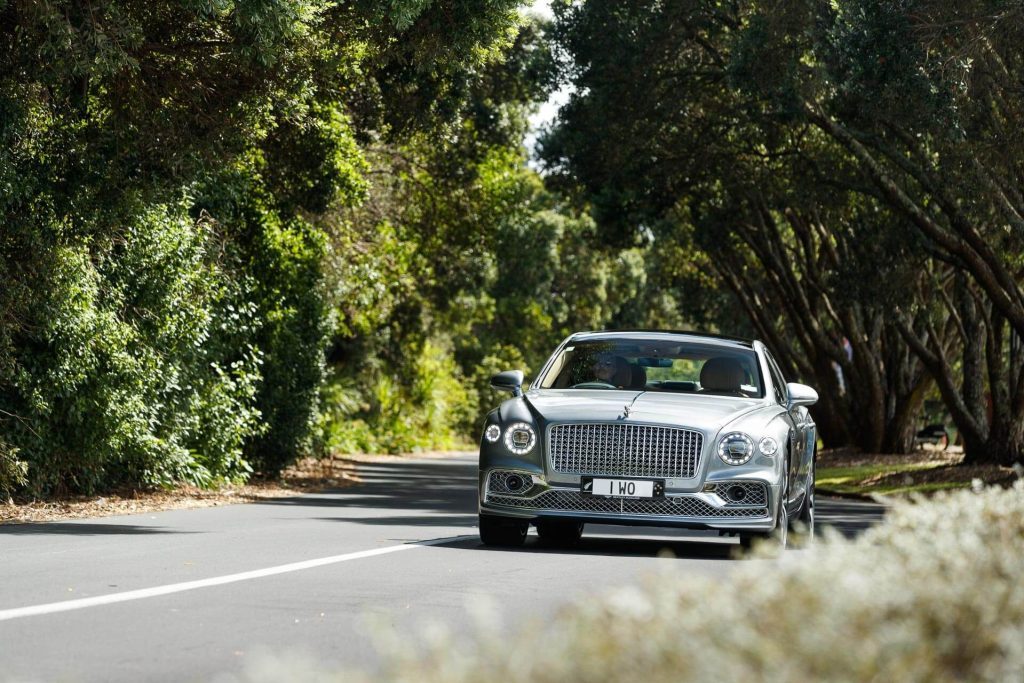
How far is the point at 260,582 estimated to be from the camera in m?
9.59

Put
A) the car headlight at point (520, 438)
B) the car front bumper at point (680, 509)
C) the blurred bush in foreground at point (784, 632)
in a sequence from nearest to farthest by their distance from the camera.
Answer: the blurred bush in foreground at point (784, 632) → the car front bumper at point (680, 509) → the car headlight at point (520, 438)

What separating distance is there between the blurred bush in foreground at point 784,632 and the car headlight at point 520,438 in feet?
24.9

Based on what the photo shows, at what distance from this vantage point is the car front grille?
11.4 meters

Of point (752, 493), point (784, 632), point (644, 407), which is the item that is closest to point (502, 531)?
point (644, 407)

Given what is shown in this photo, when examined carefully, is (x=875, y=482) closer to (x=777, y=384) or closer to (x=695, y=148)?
(x=695, y=148)

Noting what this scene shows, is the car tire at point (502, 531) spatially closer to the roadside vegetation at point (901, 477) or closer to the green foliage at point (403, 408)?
the roadside vegetation at point (901, 477)

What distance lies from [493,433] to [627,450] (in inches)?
42.6

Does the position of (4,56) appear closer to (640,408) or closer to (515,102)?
(640,408)

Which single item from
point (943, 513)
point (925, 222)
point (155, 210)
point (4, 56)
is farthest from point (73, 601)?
point (925, 222)

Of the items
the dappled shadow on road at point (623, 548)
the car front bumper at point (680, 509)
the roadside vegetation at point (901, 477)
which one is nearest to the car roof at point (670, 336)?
the dappled shadow on road at point (623, 548)

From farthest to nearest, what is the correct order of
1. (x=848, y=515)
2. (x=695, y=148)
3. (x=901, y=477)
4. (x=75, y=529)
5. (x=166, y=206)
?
1. (x=901, y=477)
2. (x=695, y=148)
3. (x=848, y=515)
4. (x=166, y=206)
5. (x=75, y=529)

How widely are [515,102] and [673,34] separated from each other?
216 inches

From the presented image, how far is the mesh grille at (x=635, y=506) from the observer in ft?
37.0

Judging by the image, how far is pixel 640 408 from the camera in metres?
11.7
